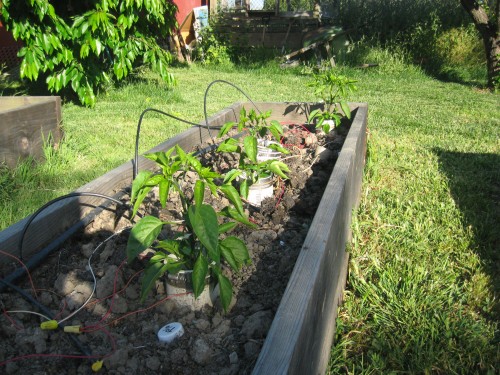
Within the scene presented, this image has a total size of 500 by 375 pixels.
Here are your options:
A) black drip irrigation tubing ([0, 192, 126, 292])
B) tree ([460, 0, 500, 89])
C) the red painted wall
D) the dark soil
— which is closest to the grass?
the dark soil

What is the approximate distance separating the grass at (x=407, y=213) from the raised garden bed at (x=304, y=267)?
0.20 metres

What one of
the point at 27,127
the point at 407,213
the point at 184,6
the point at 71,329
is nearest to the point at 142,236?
the point at 71,329

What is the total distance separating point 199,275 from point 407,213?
1.92 m

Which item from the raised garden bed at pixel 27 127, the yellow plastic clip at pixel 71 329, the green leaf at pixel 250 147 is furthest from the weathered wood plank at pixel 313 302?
the raised garden bed at pixel 27 127

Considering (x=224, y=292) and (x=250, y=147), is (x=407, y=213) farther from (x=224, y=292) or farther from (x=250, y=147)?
(x=224, y=292)

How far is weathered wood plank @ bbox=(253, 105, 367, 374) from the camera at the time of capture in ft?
3.47

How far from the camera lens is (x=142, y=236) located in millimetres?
1528

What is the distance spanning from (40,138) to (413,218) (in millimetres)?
2919

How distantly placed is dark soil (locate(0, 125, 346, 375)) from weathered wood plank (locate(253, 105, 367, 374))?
193 mm

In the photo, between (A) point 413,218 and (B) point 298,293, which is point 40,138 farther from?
(B) point 298,293

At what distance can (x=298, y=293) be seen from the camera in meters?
1.25

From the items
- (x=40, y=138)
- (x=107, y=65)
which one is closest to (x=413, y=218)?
(x=40, y=138)

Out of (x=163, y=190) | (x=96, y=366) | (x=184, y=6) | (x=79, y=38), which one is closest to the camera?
(x=96, y=366)

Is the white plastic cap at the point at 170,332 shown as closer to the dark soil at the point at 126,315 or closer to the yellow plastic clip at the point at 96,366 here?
→ the dark soil at the point at 126,315
